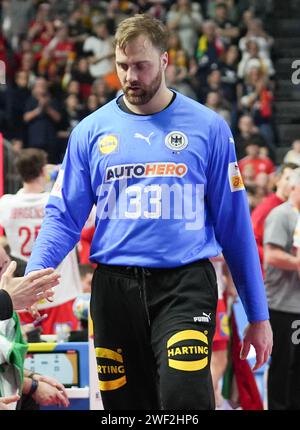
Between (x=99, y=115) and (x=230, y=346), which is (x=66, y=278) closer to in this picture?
(x=230, y=346)

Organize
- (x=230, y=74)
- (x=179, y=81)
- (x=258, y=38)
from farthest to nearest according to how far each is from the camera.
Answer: (x=258, y=38), (x=230, y=74), (x=179, y=81)

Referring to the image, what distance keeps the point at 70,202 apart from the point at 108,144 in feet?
1.11

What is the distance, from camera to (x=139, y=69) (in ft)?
18.2

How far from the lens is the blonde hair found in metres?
5.53

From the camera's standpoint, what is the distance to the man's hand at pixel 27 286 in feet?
17.6

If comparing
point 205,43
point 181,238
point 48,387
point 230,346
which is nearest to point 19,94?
point 205,43

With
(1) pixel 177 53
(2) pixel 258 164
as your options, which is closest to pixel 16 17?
(1) pixel 177 53

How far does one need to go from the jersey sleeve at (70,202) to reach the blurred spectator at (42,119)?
39.4ft

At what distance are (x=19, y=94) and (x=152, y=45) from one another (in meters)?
13.2

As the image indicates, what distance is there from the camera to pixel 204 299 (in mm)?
5484

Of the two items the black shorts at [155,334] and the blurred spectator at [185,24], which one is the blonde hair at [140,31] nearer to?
the black shorts at [155,334]

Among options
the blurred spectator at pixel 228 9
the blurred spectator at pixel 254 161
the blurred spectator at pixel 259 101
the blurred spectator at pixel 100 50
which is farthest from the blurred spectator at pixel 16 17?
the blurred spectator at pixel 254 161
